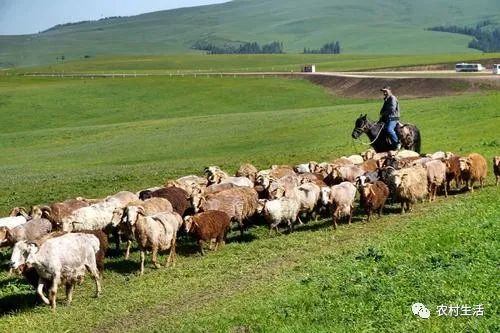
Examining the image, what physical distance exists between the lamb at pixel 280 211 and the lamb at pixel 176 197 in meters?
2.33

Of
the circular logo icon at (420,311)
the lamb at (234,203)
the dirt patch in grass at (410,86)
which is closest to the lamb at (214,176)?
the lamb at (234,203)

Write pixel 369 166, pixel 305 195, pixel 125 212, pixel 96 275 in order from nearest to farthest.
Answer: pixel 96 275, pixel 125 212, pixel 305 195, pixel 369 166

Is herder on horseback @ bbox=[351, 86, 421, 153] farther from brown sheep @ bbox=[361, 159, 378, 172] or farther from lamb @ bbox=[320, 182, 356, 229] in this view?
lamb @ bbox=[320, 182, 356, 229]

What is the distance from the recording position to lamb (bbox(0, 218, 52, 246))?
16.9 metres

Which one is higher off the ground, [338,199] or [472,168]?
[472,168]

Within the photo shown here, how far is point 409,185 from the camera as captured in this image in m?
18.5

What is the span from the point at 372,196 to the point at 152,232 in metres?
6.33

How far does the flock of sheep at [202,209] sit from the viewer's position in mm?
13531

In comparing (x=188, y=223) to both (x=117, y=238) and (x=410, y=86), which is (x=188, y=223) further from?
(x=410, y=86)

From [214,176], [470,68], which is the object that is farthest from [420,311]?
[470,68]

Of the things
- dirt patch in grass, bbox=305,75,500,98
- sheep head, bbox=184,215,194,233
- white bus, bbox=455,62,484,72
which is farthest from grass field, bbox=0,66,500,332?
white bus, bbox=455,62,484,72

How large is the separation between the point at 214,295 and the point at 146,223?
10.7ft

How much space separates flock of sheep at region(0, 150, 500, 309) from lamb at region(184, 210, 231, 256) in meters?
0.03

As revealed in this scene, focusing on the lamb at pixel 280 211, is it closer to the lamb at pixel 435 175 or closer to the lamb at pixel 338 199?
the lamb at pixel 338 199
